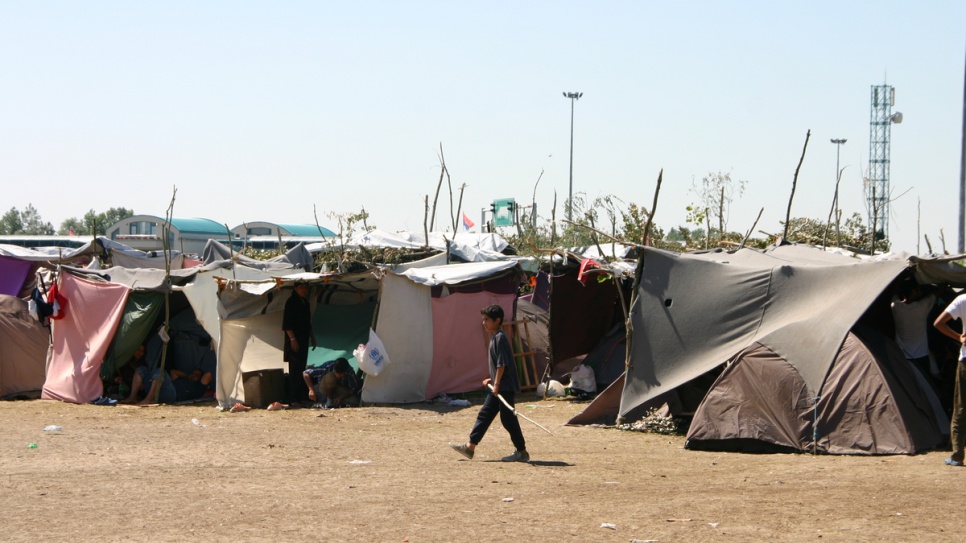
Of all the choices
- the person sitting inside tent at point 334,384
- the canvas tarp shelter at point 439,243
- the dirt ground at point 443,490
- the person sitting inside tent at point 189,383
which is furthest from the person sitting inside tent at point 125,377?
the canvas tarp shelter at point 439,243

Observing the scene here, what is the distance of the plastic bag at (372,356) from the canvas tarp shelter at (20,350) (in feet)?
19.8

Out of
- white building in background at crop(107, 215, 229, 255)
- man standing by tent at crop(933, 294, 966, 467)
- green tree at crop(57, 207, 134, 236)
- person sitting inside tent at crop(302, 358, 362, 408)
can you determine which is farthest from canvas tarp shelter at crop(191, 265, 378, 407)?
green tree at crop(57, 207, 134, 236)

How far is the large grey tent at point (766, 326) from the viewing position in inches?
393

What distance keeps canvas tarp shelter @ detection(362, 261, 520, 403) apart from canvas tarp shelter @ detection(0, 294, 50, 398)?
238 inches

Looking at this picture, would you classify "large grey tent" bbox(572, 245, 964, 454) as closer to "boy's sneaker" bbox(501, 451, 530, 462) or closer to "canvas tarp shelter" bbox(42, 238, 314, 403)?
"boy's sneaker" bbox(501, 451, 530, 462)

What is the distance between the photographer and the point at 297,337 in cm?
1484

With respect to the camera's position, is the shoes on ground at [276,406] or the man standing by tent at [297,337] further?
the man standing by tent at [297,337]

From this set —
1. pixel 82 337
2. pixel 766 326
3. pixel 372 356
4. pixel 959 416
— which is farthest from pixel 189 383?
pixel 959 416

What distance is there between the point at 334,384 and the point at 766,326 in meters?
6.60

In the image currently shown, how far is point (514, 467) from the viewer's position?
9.12 meters

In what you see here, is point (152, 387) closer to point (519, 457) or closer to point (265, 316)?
point (265, 316)

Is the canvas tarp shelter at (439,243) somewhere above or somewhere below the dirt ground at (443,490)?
above

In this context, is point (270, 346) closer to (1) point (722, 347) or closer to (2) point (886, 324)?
(1) point (722, 347)

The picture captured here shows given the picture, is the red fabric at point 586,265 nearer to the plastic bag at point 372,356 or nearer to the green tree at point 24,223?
the plastic bag at point 372,356
